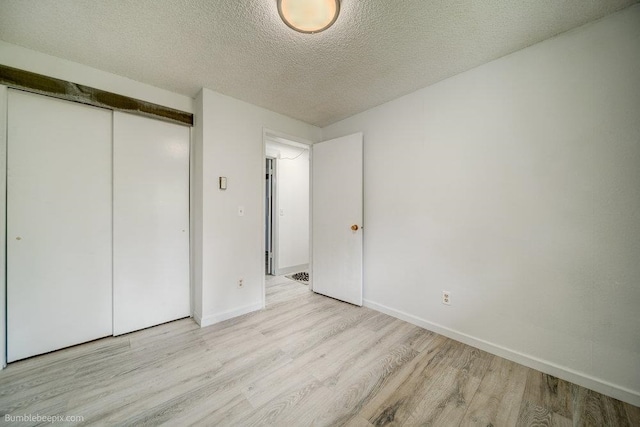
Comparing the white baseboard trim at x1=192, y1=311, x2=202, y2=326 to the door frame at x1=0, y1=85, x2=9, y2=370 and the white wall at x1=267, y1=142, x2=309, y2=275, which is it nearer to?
the door frame at x1=0, y1=85, x2=9, y2=370

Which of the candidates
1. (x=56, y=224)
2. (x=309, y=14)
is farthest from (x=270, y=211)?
(x=309, y=14)

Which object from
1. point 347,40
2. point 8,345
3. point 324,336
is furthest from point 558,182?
point 8,345

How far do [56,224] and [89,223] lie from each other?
19cm

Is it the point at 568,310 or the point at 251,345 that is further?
the point at 251,345

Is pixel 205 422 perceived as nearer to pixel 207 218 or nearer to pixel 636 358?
pixel 207 218

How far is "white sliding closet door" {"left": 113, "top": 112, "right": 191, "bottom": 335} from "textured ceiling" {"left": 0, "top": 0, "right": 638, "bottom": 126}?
1.83 ft

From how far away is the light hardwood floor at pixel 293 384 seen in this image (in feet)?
4.17

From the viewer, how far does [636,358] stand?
1.34 metres

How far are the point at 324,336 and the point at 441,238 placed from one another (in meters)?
1.43

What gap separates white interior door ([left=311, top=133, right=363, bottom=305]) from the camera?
109 inches

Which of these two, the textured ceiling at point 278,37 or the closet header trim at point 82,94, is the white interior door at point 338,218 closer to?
the textured ceiling at point 278,37

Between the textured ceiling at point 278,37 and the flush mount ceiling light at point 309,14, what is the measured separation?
3.2 inches

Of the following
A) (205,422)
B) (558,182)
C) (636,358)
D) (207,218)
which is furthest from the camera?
(207,218)

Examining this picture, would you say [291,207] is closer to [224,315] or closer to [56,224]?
[224,315]
